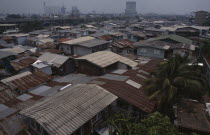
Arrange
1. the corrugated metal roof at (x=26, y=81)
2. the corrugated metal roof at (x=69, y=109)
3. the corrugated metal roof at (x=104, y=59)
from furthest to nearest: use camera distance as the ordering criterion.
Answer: the corrugated metal roof at (x=104, y=59) < the corrugated metal roof at (x=26, y=81) < the corrugated metal roof at (x=69, y=109)

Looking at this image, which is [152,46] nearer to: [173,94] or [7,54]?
[173,94]

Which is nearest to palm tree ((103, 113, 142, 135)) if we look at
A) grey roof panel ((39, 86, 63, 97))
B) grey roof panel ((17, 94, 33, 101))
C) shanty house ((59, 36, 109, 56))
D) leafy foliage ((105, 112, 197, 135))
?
leafy foliage ((105, 112, 197, 135))

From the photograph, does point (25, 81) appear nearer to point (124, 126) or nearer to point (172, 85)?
point (124, 126)

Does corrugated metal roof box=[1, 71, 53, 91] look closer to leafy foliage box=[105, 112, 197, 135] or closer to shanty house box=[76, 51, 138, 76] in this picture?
shanty house box=[76, 51, 138, 76]

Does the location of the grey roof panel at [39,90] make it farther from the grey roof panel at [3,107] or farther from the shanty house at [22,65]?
the shanty house at [22,65]

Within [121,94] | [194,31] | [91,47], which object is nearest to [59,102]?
[121,94]

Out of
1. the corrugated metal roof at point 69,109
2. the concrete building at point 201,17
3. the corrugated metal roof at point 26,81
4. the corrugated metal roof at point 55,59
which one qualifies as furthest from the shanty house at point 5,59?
the concrete building at point 201,17

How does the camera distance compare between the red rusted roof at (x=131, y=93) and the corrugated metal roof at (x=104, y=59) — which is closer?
the red rusted roof at (x=131, y=93)
